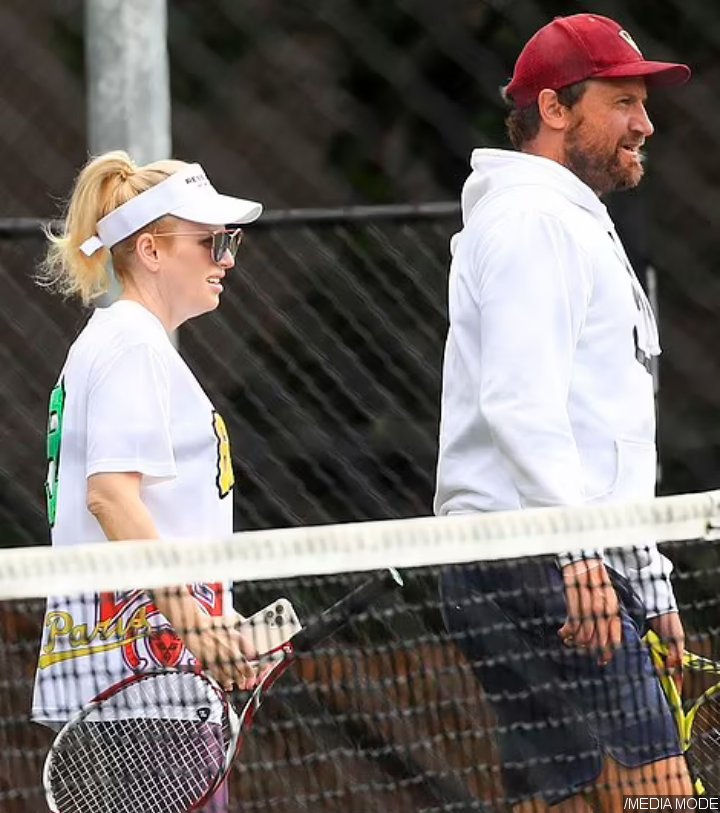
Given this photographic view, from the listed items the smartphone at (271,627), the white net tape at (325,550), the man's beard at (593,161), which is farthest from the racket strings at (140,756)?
the man's beard at (593,161)

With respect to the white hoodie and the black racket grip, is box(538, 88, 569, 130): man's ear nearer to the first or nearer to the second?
the white hoodie

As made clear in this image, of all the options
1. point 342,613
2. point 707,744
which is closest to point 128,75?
point 342,613

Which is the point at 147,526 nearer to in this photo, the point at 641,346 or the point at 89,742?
the point at 89,742

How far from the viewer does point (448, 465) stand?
3492 millimetres

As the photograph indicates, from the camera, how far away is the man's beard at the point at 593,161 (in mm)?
3578

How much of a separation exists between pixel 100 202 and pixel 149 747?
2.59ft

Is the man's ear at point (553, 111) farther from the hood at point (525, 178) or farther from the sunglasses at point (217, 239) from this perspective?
the sunglasses at point (217, 239)

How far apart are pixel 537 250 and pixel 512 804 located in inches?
28.8

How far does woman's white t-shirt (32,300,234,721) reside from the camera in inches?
134

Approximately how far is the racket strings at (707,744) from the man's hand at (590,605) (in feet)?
1.46

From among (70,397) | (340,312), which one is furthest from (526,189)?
(340,312)

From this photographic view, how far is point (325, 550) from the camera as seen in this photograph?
3162 millimetres

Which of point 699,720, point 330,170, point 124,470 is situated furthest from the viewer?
point 330,170

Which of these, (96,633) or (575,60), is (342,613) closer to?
(96,633)
